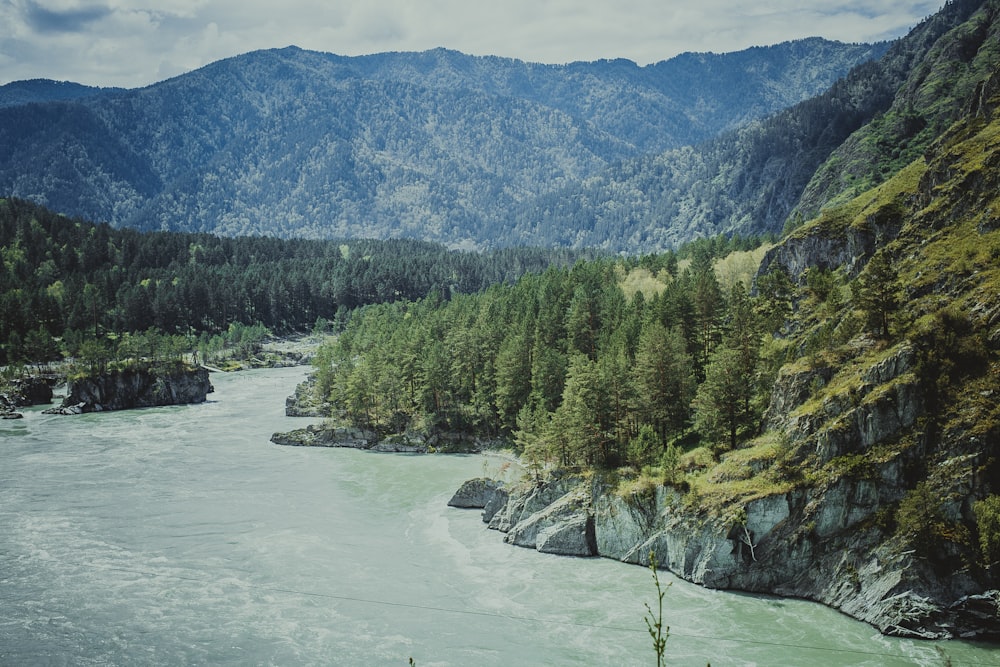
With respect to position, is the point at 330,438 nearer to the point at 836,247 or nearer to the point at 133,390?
the point at 133,390

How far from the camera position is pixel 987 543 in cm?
4088

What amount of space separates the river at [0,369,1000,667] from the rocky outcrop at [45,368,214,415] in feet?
154

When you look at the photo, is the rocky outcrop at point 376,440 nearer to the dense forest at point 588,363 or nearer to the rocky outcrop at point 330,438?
the rocky outcrop at point 330,438

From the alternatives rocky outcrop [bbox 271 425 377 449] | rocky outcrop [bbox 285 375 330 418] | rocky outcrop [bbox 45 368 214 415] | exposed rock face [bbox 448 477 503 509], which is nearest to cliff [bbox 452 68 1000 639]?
exposed rock face [bbox 448 477 503 509]

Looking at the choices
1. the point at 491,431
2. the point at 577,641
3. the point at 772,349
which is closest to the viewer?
the point at 577,641

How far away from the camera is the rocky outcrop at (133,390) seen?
13012 centimetres

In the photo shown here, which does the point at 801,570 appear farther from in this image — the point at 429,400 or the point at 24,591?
the point at 429,400

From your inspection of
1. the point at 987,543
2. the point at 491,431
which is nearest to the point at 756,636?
the point at 987,543

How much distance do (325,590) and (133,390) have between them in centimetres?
10464

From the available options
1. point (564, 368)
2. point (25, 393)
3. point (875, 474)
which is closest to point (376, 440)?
point (564, 368)

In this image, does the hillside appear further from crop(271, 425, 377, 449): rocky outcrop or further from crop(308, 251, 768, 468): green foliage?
crop(271, 425, 377, 449): rocky outcrop

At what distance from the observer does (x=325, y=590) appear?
52031mm

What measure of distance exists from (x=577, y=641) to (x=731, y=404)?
24227mm

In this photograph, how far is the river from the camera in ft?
138
